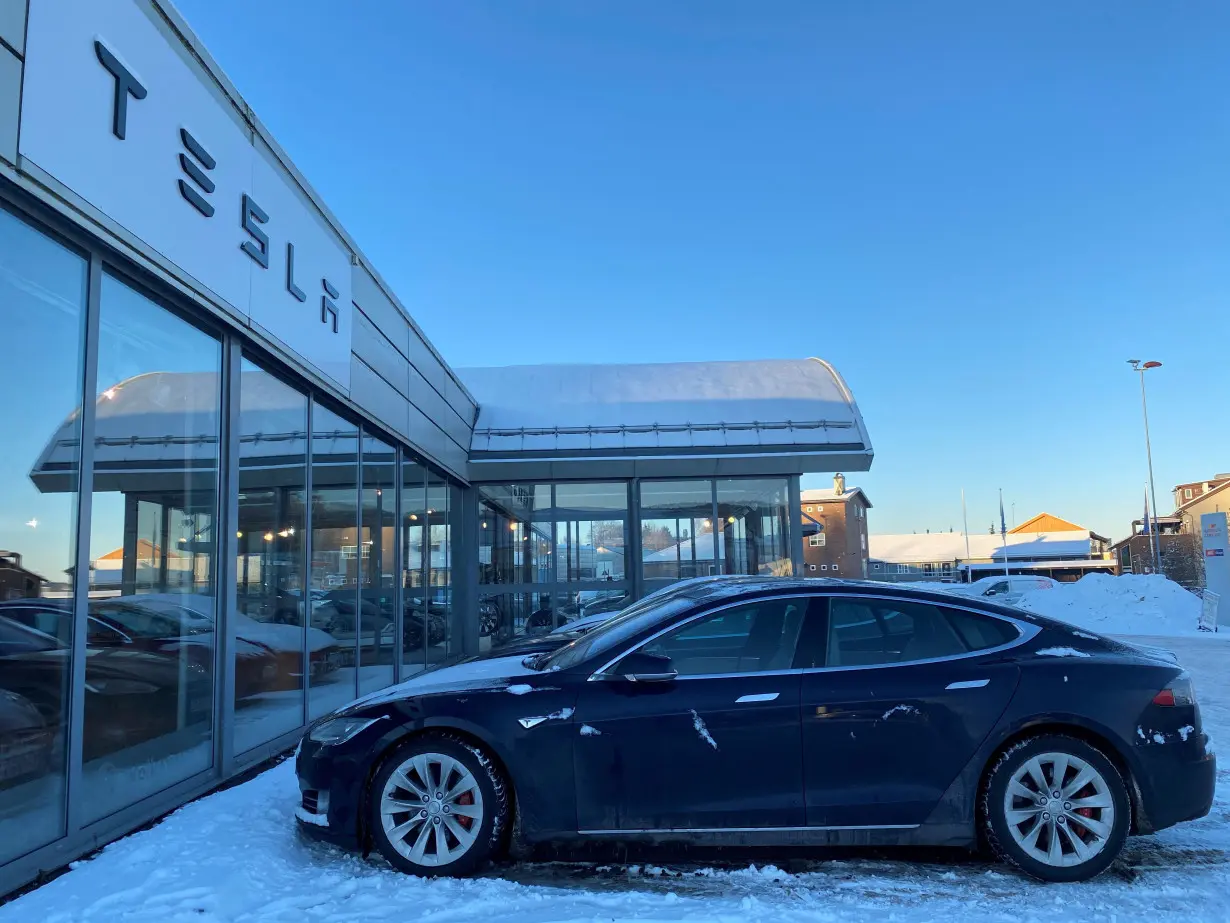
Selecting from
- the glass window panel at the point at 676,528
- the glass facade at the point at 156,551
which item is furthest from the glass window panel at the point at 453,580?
the glass facade at the point at 156,551

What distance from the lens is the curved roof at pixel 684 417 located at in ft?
50.4

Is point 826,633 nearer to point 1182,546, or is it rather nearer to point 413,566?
point 413,566

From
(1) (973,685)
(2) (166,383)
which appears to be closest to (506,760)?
(1) (973,685)

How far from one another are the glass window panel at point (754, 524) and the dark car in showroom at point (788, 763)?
12.0m

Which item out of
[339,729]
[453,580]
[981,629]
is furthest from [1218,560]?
[339,729]

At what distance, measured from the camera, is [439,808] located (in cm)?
408

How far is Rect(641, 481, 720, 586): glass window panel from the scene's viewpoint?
1630 cm

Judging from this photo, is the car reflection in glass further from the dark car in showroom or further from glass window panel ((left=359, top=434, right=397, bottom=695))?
glass window panel ((left=359, top=434, right=397, bottom=695))

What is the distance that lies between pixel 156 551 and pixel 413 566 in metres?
6.38

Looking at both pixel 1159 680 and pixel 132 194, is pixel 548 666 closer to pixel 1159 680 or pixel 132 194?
pixel 1159 680

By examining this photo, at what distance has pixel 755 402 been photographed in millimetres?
16000

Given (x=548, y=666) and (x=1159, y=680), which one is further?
(x=548, y=666)

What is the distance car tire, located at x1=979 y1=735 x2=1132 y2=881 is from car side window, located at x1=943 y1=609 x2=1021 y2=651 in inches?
19.4

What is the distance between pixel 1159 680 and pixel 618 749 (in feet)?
8.80
